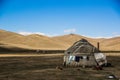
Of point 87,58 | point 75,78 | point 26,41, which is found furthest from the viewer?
point 26,41

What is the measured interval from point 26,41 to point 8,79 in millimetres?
172589

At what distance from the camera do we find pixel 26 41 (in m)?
199

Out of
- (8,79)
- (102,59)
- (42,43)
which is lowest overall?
(8,79)

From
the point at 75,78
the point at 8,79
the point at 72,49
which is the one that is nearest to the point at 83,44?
the point at 72,49

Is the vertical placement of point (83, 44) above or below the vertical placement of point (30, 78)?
above

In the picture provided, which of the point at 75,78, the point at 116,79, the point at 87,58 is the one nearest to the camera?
the point at 116,79

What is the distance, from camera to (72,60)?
4125 cm

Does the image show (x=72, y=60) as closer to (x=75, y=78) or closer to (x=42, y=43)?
(x=75, y=78)

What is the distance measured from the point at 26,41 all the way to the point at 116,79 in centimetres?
17486

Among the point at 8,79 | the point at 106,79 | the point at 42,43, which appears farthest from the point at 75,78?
the point at 42,43

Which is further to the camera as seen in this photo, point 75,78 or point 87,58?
point 87,58

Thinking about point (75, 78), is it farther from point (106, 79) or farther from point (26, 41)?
point (26, 41)

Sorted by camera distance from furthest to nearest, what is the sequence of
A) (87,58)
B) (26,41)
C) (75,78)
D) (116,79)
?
(26,41), (87,58), (75,78), (116,79)

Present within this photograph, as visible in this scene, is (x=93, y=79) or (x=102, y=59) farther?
(x=102, y=59)
